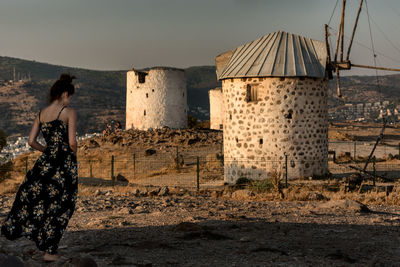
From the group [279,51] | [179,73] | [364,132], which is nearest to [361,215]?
[279,51]

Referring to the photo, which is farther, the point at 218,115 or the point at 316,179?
the point at 218,115

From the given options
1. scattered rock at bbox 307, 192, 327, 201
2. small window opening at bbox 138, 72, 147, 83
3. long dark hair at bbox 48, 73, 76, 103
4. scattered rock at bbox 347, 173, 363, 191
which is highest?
small window opening at bbox 138, 72, 147, 83

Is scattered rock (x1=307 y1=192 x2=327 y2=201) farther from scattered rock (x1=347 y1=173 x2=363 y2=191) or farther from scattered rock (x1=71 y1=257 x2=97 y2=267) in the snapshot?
scattered rock (x1=71 y1=257 x2=97 y2=267)

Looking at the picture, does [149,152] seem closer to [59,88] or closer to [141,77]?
Result: [141,77]

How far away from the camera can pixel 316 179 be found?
59.0 ft

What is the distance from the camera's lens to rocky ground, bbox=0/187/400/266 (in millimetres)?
7066

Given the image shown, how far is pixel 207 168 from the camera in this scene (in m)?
23.8

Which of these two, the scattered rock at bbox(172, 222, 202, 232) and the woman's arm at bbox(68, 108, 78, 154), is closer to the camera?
the woman's arm at bbox(68, 108, 78, 154)

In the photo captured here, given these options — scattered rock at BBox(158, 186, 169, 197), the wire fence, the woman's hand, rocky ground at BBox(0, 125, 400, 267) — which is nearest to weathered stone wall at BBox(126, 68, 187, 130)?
the wire fence

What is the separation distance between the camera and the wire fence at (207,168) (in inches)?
696

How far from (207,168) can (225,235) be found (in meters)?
15.2

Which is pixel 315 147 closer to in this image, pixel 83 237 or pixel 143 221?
pixel 143 221

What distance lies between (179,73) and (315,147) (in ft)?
79.9

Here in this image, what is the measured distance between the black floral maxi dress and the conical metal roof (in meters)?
11.8
